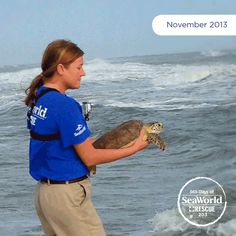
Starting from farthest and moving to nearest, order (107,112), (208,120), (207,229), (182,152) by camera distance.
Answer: (107,112) → (208,120) → (182,152) → (207,229)

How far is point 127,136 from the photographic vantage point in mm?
1670

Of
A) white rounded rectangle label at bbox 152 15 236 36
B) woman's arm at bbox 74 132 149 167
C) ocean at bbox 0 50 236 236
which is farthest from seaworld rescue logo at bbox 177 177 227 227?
woman's arm at bbox 74 132 149 167

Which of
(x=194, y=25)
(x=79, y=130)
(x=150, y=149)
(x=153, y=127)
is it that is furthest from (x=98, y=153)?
(x=150, y=149)

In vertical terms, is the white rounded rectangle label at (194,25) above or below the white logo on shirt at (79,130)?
below

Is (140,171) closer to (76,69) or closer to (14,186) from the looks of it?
(14,186)

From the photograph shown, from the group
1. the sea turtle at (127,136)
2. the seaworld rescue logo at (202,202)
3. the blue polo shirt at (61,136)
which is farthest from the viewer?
the seaworld rescue logo at (202,202)

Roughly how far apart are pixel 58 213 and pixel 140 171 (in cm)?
349

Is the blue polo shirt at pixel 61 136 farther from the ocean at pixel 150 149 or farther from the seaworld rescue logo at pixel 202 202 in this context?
the seaworld rescue logo at pixel 202 202

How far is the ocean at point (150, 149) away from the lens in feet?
12.7

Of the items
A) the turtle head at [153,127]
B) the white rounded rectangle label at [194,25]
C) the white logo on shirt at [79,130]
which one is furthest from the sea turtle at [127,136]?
the white rounded rectangle label at [194,25]

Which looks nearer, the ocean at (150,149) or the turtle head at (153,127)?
the turtle head at (153,127)

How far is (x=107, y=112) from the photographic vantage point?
9000 millimetres

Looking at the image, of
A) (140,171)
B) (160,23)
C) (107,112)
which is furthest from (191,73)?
(160,23)

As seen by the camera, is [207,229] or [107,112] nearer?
[207,229]
